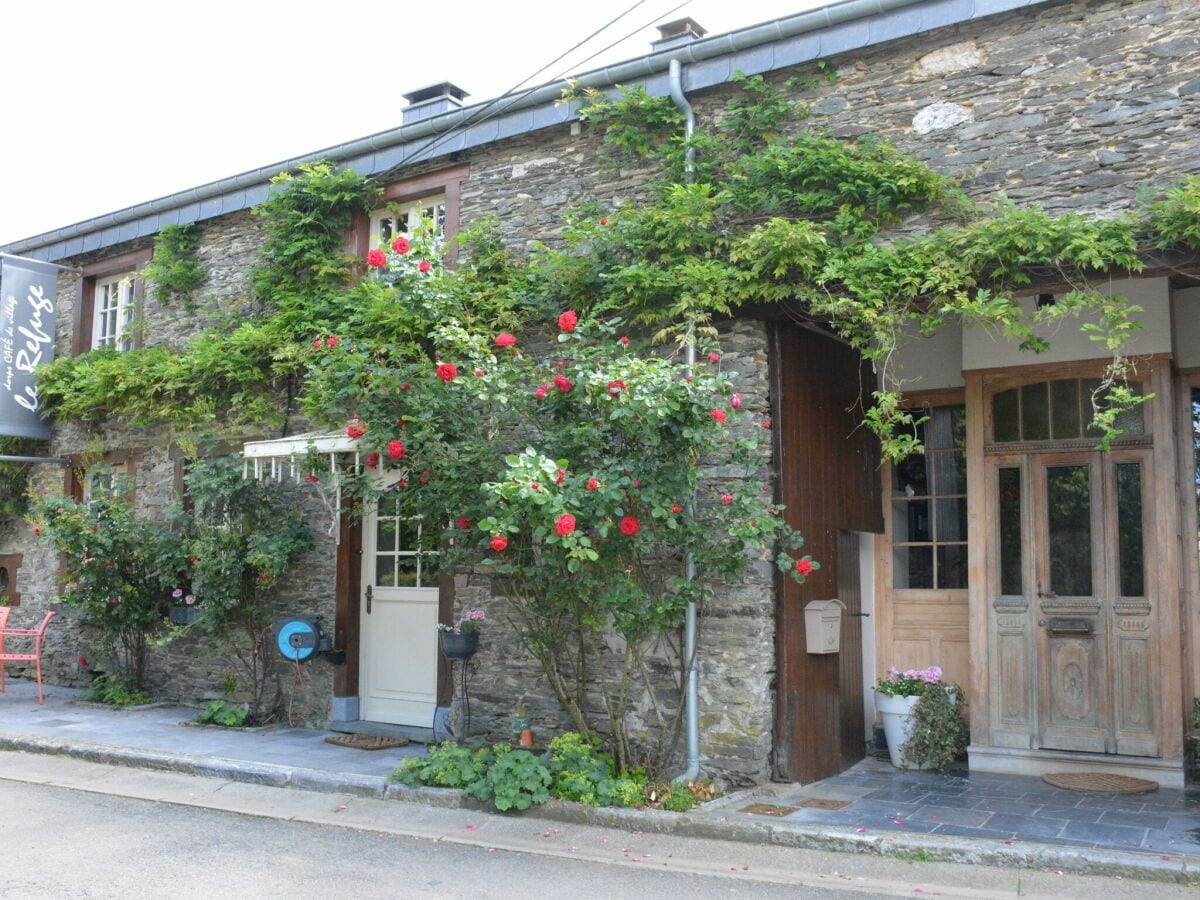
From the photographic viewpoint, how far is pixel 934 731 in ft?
26.0

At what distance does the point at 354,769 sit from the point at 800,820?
3259mm

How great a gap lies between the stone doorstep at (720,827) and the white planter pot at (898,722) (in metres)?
2.08

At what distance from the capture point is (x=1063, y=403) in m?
7.99

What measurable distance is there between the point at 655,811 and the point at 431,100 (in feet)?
23.8

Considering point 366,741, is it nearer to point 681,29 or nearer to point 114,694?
point 114,694

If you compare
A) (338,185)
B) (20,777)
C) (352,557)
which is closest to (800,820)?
(352,557)

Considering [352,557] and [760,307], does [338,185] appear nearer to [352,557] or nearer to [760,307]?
[352,557]

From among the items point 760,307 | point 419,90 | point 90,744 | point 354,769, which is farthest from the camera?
point 419,90

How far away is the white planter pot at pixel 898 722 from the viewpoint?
8008 mm

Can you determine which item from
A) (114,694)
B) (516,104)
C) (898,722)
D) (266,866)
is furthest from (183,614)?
(898,722)

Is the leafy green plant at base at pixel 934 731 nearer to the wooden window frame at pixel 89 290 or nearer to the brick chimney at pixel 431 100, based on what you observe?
the brick chimney at pixel 431 100

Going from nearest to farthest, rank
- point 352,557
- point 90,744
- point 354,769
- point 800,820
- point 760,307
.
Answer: point 800,820 < point 760,307 < point 354,769 < point 90,744 < point 352,557

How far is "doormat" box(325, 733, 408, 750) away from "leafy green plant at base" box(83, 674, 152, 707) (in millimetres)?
2913

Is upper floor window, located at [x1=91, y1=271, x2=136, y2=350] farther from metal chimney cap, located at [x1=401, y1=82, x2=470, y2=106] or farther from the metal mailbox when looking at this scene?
the metal mailbox
